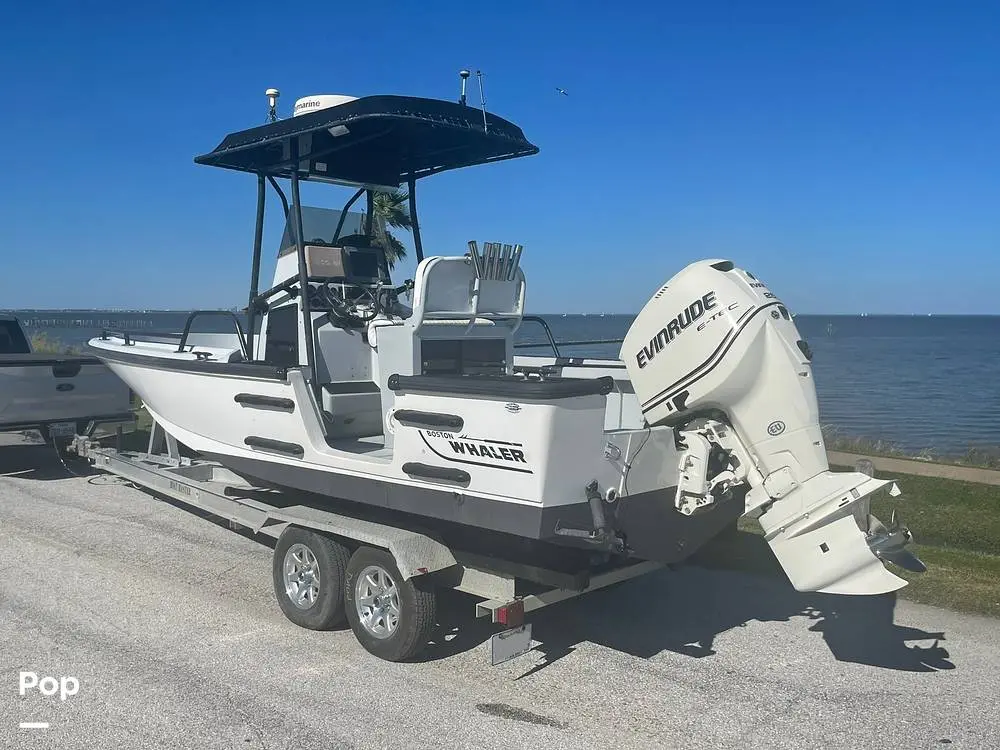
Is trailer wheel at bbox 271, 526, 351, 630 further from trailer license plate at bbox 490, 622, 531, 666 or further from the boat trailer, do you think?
trailer license plate at bbox 490, 622, 531, 666

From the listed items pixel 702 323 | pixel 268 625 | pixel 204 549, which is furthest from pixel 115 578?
pixel 702 323

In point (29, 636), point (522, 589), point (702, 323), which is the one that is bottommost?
point (29, 636)

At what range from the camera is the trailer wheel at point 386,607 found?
4.88 meters

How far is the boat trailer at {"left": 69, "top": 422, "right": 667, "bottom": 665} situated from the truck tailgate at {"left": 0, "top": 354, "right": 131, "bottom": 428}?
4.73 meters

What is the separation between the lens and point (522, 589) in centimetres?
493

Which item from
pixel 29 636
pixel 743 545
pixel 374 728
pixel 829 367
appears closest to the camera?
pixel 374 728

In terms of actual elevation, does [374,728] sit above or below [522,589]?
below

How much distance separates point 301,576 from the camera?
5684 millimetres

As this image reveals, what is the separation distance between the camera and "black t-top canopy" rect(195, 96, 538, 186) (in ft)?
19.4

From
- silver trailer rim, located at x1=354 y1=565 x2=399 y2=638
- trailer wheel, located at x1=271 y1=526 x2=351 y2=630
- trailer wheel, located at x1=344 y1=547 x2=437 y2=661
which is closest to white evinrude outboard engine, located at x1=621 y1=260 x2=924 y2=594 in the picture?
trailer wheel, located at x1=344 y1=547 x2=437 y2=661

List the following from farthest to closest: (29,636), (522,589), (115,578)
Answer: (115,578) → (29,636) → (522,589)

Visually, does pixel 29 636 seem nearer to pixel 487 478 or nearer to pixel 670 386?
pixel 487 478

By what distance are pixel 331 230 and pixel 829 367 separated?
46453 millimetres

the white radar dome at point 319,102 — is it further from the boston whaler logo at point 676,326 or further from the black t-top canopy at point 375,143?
the boston whaler logo at point 676,326
